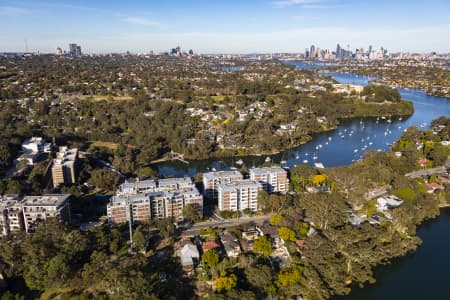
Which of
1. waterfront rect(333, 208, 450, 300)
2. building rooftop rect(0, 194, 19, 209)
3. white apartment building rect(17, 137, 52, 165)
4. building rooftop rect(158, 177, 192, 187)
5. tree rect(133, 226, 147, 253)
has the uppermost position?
white apartment building rect(17, 137, 52, 165)

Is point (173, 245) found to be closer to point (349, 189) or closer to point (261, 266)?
point (261, 266)

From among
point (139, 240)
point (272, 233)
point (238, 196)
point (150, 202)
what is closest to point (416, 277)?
point (272, 233)

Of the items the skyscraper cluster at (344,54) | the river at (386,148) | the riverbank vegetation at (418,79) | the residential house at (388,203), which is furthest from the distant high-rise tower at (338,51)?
the residential house at (388,203)

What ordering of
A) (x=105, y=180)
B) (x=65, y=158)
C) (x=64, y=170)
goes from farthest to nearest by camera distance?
(x=65, y=158), (x=64, y=170), (x=105, y=180)

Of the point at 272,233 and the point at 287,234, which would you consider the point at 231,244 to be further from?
the point at 287,234

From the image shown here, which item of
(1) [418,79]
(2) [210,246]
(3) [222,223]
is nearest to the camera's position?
(2) [210,246]

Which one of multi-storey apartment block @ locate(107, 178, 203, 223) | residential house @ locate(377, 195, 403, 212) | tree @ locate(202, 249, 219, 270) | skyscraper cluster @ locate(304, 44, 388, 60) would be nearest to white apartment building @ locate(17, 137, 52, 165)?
multi-storey apartment block @ locate(107, 178, 203, 223)

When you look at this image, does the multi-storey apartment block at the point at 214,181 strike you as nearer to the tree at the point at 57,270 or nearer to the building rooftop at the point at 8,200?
the tree at the point at 57,270

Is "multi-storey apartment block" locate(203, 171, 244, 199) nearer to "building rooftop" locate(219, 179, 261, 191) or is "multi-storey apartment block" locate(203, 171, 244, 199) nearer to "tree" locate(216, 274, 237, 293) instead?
"building rooftop" locate(219, 179, 261, 191)
